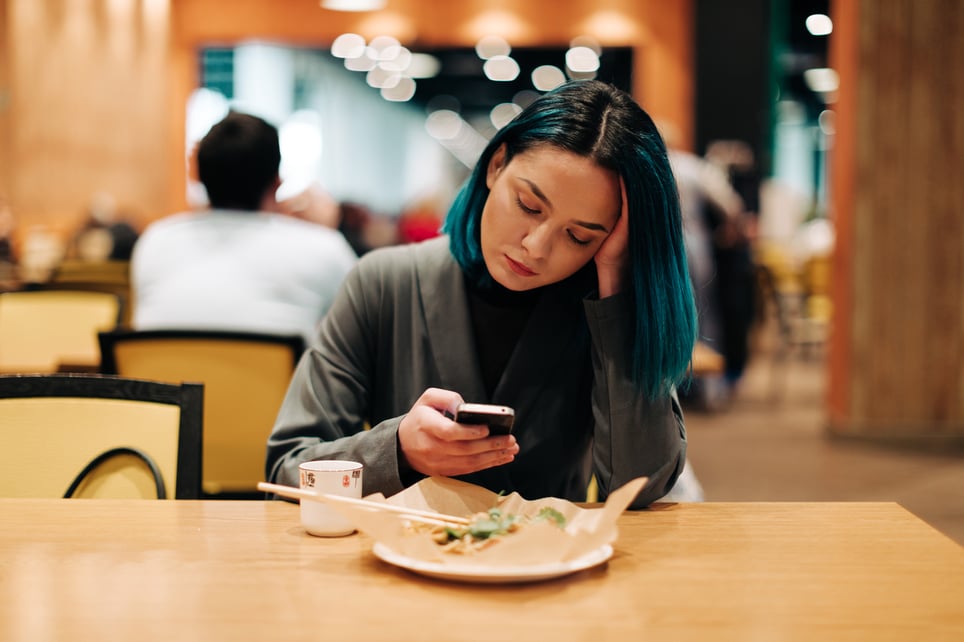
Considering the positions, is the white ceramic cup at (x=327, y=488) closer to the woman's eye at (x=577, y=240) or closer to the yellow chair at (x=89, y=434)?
the yellow chair at (x=89, y=434)

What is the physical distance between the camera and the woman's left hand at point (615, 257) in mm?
1652

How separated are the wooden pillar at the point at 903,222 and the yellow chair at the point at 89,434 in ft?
16.2

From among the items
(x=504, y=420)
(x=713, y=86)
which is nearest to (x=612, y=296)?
(x=504, y=420)

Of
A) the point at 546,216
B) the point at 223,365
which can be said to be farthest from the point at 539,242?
the point at 223,365

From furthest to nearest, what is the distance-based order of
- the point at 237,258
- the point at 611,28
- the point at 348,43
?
the point at 348,43 < the point at 611,28 < the point at 237,258

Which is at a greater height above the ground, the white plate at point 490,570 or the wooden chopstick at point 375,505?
the wooden chopstick at point 375,505

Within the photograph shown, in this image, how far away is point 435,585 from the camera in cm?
117

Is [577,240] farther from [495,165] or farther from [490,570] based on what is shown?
[490,570]

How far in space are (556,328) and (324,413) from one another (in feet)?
1.36

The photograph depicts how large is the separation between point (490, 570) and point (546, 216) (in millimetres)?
636

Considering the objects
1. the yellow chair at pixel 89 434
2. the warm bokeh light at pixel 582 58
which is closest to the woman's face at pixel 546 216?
the yellow chair at pixel 89 434

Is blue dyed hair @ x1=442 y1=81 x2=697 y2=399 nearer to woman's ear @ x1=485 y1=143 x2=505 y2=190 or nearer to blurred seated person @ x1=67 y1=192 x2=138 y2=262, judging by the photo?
woman's ear @ x1=485 y1=143 x2=505 y2=190

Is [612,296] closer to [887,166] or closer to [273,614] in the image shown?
[273,614]

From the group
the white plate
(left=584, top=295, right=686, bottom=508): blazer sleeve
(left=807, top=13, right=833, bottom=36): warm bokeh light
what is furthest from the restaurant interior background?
the white plate
